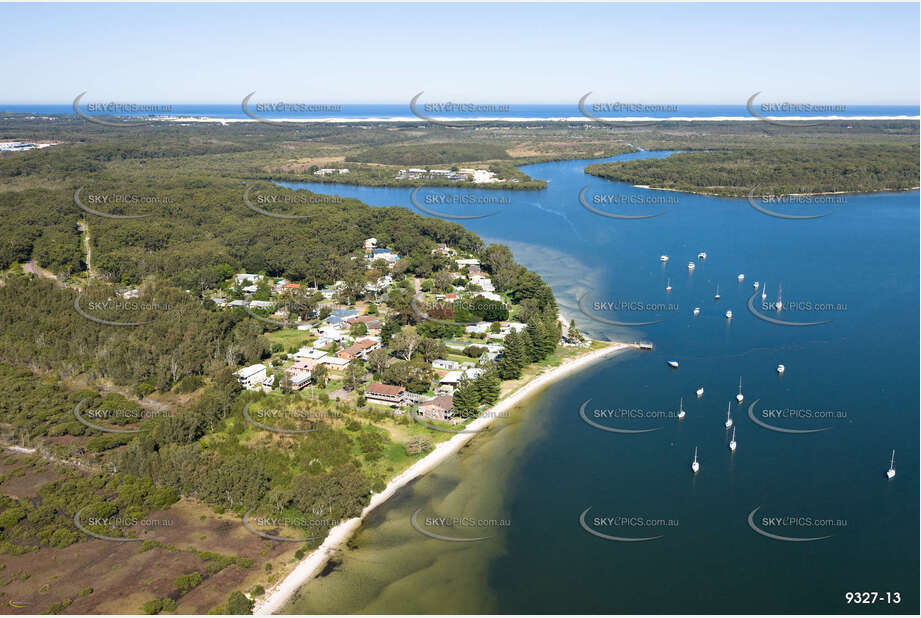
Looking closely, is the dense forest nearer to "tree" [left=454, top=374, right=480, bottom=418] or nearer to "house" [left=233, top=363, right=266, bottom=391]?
"tree" [left=454, top=374, right=480, bottom=418]

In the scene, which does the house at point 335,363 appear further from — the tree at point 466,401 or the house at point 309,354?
the tree at point 466,401

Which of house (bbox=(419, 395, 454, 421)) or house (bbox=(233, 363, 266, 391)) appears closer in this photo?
house (bbox=(419, 395, 454, 421))

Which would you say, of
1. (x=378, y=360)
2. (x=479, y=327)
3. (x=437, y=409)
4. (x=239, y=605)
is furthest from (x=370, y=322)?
(x=239, y=605)

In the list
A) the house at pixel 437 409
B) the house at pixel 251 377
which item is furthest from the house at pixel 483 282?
the house at pixel 251 377

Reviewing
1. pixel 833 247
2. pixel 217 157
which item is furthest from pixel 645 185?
pixel 217 157

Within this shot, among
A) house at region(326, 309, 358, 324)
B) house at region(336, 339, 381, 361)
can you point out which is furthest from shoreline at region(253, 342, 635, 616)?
house at region(326, 309, 358, 324)

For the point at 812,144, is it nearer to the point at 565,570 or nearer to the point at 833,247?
the point at 833,247
